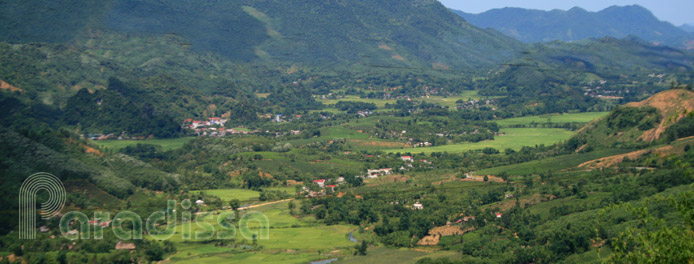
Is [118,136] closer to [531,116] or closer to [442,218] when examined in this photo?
[442,218]

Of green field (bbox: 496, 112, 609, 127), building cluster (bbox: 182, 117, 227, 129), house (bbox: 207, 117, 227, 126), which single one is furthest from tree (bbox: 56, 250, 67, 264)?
green field (bbox: 496, 112, 609, 127)

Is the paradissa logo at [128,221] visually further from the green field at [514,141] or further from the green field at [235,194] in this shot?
the green field at [514,141]

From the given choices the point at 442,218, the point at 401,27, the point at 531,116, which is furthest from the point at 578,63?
the point at 442,218

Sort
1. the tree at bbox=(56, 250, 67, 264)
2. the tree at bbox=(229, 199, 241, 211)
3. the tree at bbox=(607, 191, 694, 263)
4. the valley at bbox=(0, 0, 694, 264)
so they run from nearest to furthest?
the tree at bbox=(607, 191, 694, 263) < the tree at bbox=(56, 250, 67, 264) < the valley at bbox=(0, 0, 694, 264) < the tree at bbox=(229, 199, 241, 211)

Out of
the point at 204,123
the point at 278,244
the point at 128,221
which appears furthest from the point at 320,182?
the point at 204,123

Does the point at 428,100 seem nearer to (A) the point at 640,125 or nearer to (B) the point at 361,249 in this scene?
(A) the point at 640,125

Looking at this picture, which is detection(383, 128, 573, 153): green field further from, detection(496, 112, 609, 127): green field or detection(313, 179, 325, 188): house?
detection(313, 179, 325, 188): house

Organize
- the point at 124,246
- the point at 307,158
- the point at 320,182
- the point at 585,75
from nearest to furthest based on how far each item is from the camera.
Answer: the point at 124,246 → the point at 320,182 → the point at 307,158 → the point at 585,75
